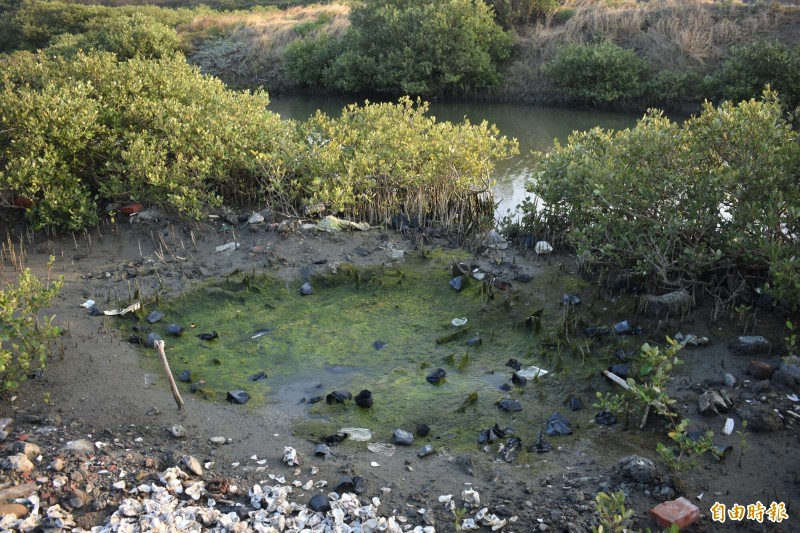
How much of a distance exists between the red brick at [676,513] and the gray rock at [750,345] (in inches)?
79.3

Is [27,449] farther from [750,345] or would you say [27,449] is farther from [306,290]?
[750,345]

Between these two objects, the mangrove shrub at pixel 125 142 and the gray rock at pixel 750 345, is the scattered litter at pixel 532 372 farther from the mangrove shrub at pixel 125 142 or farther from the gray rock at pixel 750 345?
the mangrove shrub at pixel 125 142

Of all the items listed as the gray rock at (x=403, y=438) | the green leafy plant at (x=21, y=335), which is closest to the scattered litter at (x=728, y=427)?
the gray rock at (x=403, y=438)

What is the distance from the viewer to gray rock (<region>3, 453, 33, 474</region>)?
4.07 meters

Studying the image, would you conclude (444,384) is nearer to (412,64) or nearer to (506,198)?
(506,198)

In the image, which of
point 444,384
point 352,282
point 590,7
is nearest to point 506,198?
point 352,282

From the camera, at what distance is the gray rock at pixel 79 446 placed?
4.34m

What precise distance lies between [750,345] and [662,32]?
18205 mm

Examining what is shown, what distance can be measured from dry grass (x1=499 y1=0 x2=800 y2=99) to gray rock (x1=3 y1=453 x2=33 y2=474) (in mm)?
19490

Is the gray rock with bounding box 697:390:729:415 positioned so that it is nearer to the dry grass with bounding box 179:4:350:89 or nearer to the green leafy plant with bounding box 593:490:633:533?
the green leafy plant with bounding box 593:490:633:533

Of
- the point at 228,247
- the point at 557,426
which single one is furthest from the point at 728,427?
the point at 228,247

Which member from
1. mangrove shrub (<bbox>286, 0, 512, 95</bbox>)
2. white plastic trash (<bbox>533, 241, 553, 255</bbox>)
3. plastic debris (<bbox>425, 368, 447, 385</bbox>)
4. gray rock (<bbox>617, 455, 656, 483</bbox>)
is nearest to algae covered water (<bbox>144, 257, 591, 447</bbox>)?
plastic debris (<bbox>425, 368, 447, 385</bbox>)

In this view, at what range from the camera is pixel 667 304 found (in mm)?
6035

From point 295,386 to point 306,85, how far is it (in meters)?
21.9
